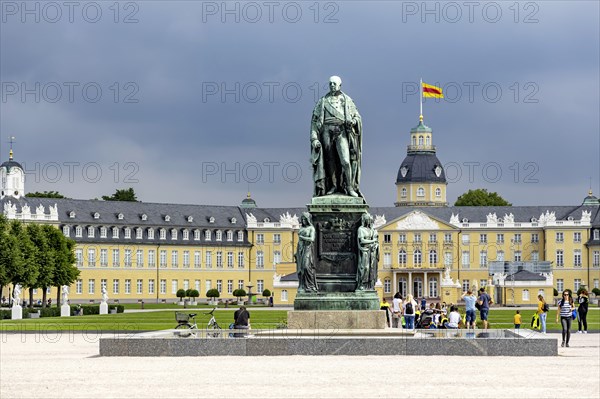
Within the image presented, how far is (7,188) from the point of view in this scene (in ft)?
463

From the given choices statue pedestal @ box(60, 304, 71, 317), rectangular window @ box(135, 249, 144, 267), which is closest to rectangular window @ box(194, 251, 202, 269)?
rectangular window @ box(135, 249, 144, 267)

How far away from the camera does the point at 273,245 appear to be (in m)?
157

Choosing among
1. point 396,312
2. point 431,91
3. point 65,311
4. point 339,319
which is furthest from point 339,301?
point 431,91

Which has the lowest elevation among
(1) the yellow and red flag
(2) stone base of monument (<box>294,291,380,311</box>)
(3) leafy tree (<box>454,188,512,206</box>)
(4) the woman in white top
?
(4) the woman in white top

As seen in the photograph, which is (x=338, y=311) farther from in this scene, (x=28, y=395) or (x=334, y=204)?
(x=28, y=395)

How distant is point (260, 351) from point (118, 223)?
117543mm

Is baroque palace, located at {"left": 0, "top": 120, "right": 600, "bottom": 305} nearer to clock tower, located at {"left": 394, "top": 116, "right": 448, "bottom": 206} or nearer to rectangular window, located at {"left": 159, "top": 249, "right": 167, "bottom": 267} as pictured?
rectangular window, located at {"left": 159, "top": 249, "right": 167, "bottom": 267}

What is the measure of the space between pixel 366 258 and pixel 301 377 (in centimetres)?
749

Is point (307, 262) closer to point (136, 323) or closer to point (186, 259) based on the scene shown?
point (136, 323)

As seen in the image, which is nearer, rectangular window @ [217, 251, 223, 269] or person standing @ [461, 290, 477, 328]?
person standing @ [461, 290, 477, 328]

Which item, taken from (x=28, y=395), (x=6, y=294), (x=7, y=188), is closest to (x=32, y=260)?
(x=6, y=294)

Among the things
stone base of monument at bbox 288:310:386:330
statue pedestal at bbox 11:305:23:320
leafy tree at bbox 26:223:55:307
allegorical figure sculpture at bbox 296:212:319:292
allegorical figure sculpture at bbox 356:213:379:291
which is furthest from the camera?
leafy tree at bbox 26:223:55:307

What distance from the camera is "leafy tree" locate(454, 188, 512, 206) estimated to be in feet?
555

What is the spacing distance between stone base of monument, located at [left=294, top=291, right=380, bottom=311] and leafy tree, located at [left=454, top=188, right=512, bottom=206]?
140431mm
